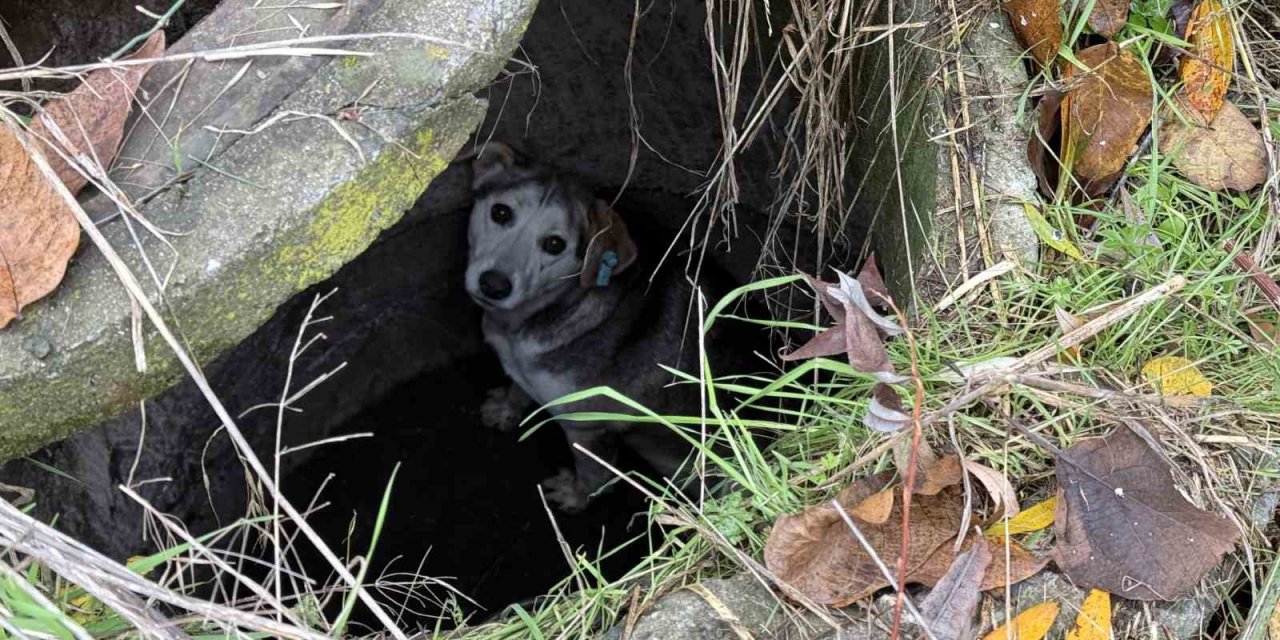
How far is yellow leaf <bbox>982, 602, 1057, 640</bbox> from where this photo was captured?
1.53m

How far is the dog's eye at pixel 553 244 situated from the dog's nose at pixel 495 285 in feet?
0.57

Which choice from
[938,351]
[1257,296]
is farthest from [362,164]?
[1257,296]

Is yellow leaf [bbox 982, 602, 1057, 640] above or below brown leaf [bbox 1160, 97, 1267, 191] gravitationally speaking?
below

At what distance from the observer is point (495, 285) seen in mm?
3482

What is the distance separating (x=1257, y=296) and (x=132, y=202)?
1.92 metres

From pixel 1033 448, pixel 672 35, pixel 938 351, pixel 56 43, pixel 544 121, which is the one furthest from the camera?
pixel 544 121

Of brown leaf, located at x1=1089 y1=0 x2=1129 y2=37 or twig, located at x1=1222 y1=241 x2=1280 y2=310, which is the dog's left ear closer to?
brown leaf, located at x1=1089 y1=0 x2=1129 y2=37

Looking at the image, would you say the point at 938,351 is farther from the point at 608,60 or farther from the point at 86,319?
the point at 608,60

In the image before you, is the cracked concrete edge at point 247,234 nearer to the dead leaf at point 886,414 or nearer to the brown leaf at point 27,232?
the brown leaf at point 27,232

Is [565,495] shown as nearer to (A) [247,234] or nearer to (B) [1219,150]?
(A) [247,234]

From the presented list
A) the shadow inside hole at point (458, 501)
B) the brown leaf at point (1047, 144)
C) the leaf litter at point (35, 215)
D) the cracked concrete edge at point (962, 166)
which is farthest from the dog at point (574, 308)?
the leaf litter at point (35, 215)

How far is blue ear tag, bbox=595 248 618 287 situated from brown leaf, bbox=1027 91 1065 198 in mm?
1749

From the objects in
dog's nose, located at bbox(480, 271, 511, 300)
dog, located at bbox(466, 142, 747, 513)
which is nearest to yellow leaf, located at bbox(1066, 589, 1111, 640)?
dog, located at bbox(466, 142, 747, 513)

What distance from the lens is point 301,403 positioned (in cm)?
377
